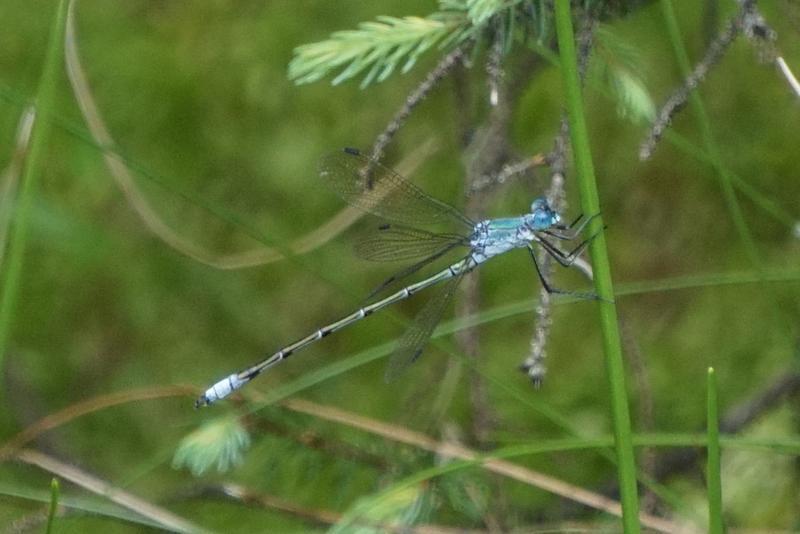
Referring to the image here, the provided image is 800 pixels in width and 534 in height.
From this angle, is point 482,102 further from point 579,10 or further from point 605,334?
point 605,334

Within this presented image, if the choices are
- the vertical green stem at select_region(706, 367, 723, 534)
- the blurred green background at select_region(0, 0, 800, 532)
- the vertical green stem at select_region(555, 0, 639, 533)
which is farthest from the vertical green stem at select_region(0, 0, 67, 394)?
the blurred green background at select_region(0, 0, 800, 532)

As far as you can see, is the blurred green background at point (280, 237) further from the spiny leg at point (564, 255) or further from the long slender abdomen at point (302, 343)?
the spiny leg at point (564, 255)

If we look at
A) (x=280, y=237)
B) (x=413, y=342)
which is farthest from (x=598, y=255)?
(x=280, y=237)

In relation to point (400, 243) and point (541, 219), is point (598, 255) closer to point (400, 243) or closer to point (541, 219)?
point (541, 219)

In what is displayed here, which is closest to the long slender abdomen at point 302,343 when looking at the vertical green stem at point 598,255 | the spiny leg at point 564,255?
the spiny leg at point 564,255

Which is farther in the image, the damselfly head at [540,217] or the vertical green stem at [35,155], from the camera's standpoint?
the damselfly head at [540,217]

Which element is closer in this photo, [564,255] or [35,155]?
[35,155]

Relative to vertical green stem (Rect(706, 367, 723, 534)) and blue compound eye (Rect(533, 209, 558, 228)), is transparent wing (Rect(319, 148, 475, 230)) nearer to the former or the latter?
blue compound eye (Rect(533, 209, 558, 228))
